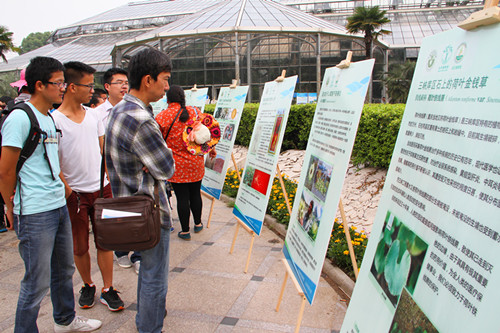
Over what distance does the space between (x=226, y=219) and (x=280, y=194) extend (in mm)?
980

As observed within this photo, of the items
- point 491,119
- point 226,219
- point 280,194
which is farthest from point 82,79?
point 280,194

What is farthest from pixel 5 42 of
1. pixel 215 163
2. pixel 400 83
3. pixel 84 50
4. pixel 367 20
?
pixel 215 163

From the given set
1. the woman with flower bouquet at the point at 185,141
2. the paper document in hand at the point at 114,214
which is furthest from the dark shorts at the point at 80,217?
the woman with flower bouquet at the point at 185,141

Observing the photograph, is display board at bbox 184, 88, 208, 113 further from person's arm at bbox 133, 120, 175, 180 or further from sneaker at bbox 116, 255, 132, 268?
person's arm at bbox 133, 120, 175, 180

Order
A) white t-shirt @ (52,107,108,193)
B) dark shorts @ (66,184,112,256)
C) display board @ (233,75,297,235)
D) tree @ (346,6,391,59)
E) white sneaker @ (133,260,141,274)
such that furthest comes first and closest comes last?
tree @ (346,6,391,59), white sneaker @ (133,260,141,274), display board @ (233,75,297,235), dark shorts @ (66,184,112,256), white t-shirt @ (52,107,108,193)

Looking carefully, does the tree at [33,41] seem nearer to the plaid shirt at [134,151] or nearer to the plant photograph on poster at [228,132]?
the plant photograph on poster at [228,132]

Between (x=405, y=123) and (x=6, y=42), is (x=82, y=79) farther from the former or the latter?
(x=6, y=42)

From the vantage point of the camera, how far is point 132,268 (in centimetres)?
384

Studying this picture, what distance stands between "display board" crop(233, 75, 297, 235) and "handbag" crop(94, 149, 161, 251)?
5.23 ft

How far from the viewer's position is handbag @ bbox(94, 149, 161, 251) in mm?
2070

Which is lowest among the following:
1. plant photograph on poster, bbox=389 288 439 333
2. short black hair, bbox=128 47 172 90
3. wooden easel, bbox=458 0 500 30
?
plant photograph on poster, bbox=389 288 439 333

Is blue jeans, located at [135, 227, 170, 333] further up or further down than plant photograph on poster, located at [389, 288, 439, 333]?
further down

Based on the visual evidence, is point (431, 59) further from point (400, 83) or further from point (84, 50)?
point (84, 50)

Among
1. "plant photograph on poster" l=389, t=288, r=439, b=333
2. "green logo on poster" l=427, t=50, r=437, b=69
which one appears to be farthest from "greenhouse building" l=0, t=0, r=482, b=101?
"plant photograph on poster" l=389, t=288, r=439, b=333
